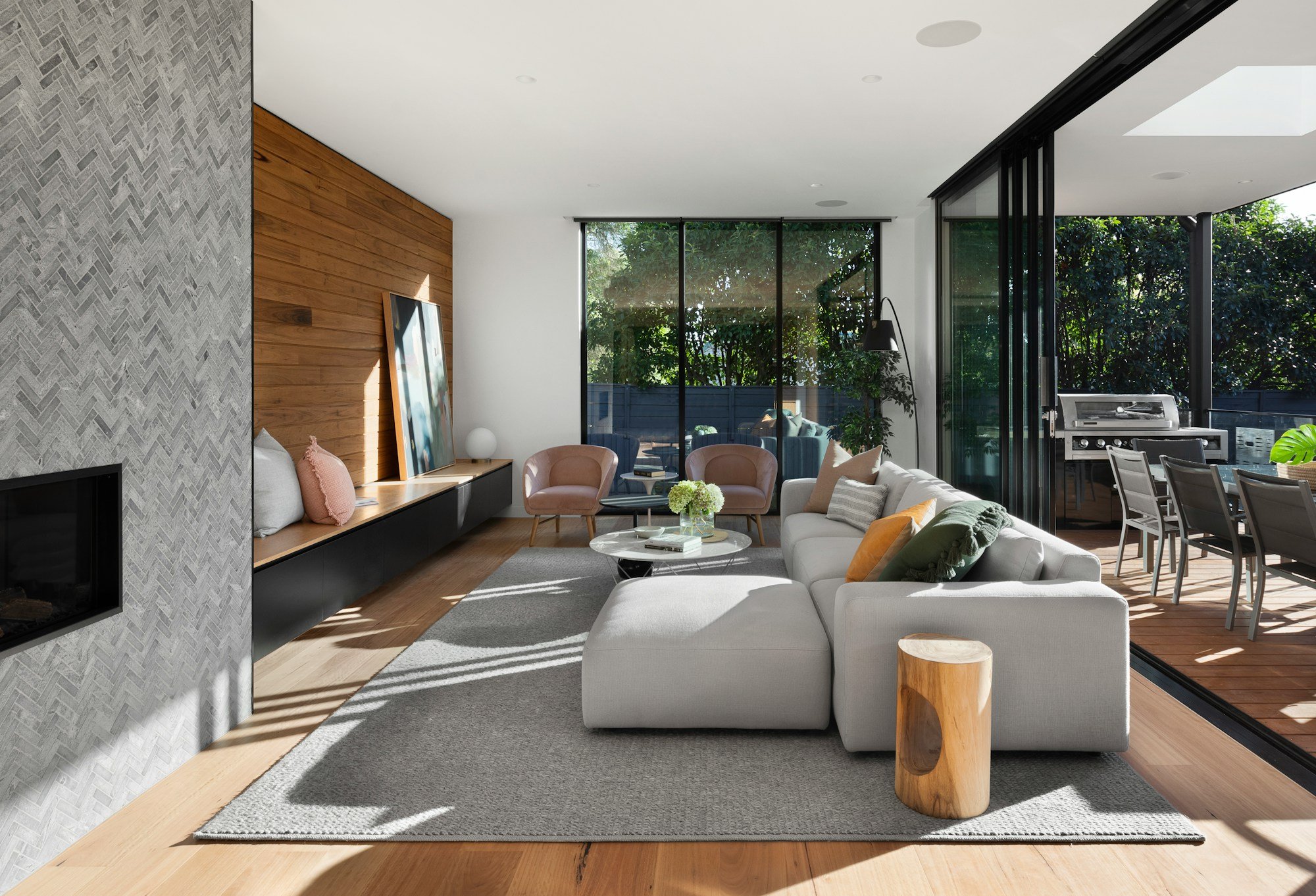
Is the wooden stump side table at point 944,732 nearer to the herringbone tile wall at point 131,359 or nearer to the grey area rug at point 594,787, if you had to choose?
the grey area rug at point 594,787

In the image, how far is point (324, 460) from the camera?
4.18 metres

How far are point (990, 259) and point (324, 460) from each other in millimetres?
4208

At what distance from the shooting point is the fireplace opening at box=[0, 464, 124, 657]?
1.96 m

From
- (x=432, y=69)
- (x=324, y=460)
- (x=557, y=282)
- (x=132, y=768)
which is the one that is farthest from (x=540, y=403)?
(x=132, y=768)

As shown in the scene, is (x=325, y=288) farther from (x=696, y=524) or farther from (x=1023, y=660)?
(x=1023, y=660)

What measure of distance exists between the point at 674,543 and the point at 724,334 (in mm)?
3582

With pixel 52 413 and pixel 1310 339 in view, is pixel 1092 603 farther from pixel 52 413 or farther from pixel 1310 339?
pixel 1310 339

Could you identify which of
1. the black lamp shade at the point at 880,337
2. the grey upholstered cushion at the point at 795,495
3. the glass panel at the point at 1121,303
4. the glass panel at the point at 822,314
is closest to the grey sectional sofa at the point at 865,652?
the grey upholstered cushion at the point at 795,495

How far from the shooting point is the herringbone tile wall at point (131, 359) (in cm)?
192

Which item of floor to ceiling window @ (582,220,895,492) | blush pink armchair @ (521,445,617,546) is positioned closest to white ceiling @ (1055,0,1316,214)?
floor to ceiling window @ (582,220,895,492)

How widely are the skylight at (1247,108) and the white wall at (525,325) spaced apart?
2615 millimetres

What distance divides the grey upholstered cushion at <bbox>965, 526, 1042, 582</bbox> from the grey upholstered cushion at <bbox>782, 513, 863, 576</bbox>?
1.29m

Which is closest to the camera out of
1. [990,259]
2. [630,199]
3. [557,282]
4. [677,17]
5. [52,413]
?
[52,413]

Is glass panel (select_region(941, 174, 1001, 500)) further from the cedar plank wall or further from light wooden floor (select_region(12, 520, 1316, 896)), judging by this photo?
the cedar plank wall
